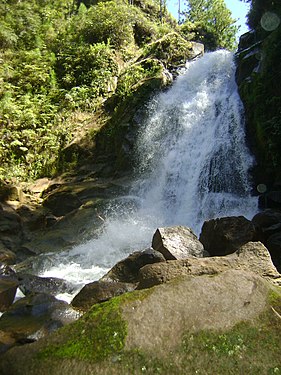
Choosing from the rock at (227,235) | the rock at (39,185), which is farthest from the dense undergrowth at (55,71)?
the rock at (227,235)

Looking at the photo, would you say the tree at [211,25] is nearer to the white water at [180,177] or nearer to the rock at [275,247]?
the white water at [180,177]

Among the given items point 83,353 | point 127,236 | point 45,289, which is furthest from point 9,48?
point 83,353

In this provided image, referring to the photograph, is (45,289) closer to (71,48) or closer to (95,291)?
(95,291)

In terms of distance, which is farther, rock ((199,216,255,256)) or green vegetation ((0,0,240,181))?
green vegetation ((0,0,240,181))

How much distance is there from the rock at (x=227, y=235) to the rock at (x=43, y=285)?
125 inches

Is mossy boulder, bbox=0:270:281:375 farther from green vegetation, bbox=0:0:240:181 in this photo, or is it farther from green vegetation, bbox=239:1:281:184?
green vegetation, bbox=0:0:240:181

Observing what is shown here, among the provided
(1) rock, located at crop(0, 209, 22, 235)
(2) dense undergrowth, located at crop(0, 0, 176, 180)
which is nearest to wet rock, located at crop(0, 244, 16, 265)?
(1) rock, located at crop(0, 209, 22, 235)

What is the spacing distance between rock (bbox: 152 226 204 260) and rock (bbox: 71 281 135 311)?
56.5 inches

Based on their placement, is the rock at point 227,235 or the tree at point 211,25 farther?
the tree at point 211,25

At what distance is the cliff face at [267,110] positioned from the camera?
448 inches

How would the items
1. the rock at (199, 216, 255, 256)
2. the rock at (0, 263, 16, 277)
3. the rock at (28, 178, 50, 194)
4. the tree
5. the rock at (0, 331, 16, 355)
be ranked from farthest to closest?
the tree → the rock at (28, 178, 50, 194) → the rock at (0, 263, 16, 277) → the rock at (199, 216, 255, 256) → the rock at (0, 331, 16, 355)

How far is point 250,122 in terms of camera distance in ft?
43.8

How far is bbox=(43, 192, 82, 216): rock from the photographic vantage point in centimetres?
1283

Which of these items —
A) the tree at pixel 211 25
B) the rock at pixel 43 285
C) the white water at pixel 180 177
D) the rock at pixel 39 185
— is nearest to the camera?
the rock at pixel 43 285
